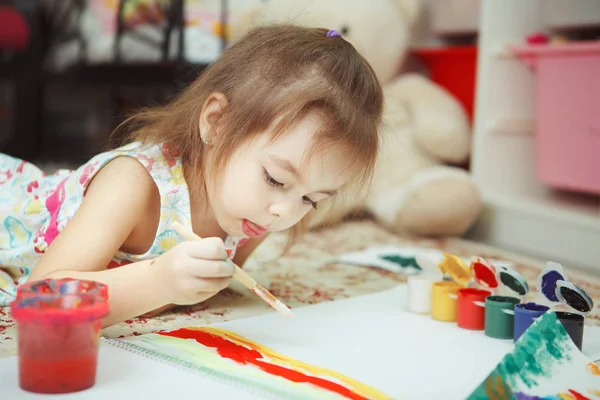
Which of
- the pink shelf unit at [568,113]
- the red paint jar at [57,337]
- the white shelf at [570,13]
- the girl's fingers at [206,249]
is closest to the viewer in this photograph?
the red paint jar at [57,337]

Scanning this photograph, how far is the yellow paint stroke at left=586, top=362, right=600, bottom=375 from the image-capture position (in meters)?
0.78

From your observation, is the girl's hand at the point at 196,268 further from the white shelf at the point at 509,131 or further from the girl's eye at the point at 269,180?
the white shelf at the point at 509,131

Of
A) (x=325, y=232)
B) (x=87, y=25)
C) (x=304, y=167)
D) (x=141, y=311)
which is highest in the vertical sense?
(x=87, y=25)

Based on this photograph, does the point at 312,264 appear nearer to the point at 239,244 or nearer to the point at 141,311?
the point at 239,244

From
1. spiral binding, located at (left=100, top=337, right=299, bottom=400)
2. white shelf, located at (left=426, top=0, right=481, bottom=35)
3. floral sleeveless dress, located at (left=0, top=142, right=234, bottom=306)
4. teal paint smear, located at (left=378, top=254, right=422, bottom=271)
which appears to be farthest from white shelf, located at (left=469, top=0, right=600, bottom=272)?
spiral binding, located at (left=100, top=337, right=299, bottom=400)

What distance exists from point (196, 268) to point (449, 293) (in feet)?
1.29

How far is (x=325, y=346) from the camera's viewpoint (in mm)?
869

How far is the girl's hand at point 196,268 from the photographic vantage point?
0.76m

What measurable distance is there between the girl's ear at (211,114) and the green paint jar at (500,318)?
407 mm

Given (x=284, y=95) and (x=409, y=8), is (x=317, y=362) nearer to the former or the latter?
(x=284, y=95)

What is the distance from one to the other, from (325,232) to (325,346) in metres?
0.87

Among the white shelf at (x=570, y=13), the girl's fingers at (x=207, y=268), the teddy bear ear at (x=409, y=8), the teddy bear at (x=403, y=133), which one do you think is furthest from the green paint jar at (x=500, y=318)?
the teddy bear ear at (x=409, y=8)

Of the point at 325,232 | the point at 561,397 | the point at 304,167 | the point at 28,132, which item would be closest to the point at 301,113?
the point at 304,167

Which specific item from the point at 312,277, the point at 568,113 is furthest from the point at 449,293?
the point at 568,113
